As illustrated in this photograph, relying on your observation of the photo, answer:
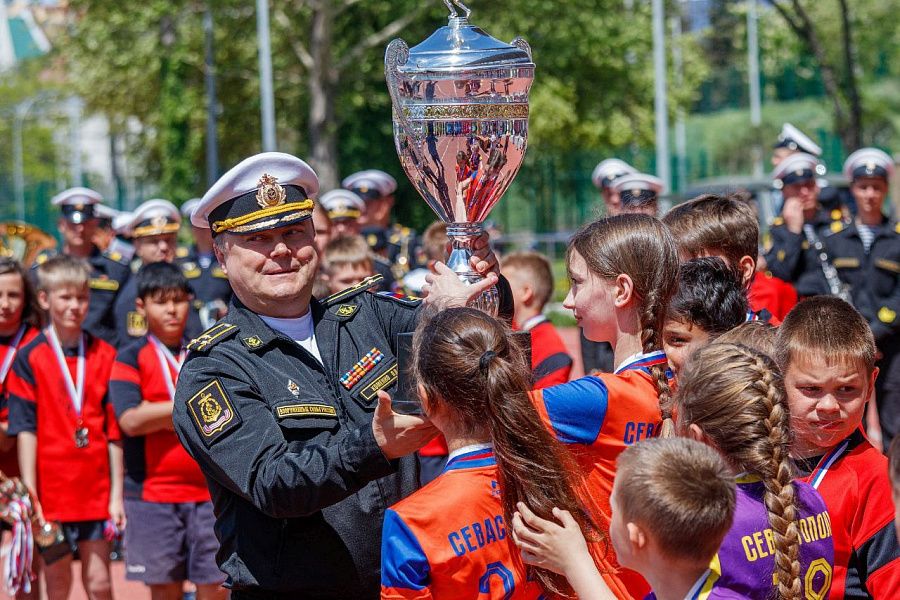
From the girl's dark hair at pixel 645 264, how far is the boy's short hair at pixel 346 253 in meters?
3.86

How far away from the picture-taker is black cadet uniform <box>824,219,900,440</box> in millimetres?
7746

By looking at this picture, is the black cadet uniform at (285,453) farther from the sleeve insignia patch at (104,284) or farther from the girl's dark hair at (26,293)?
the sleeve insignia patch at (104,284)

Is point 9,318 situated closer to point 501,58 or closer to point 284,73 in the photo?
point 501,58

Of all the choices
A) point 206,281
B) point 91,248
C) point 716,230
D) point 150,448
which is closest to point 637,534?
point 716,230

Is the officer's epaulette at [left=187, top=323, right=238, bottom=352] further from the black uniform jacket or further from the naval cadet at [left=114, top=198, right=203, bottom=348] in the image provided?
the black uniform jacket

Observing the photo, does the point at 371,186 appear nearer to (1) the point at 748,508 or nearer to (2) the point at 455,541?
(2) the point at 455,541

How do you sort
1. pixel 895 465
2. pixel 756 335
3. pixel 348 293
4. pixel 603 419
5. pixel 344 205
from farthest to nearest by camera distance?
pixel 344 205, pixel 348 293, pixel 756 335, pixel 603 419, pixel 895 465

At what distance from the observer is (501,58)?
338 cm

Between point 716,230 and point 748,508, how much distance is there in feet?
5.84

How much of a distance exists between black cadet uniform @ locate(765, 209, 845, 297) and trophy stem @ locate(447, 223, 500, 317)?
16.0 feet

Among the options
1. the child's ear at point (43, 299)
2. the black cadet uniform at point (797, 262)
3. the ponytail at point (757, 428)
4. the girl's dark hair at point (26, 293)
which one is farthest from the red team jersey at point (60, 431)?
the black cadet uniform at point (797, 262)

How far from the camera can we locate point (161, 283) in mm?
6082

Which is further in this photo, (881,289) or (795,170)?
(881,289)

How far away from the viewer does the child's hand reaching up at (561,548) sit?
107 inches
